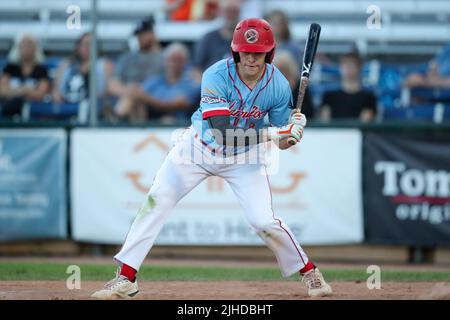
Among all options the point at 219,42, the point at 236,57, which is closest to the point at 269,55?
Result: the point at 236,57

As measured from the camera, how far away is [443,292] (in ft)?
22.6

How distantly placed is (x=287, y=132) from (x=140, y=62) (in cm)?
611

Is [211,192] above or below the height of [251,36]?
below

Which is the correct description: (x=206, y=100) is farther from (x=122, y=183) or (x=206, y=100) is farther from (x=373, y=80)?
(x=373, y=80)

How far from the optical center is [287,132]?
21.3ft

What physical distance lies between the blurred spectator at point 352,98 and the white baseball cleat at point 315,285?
4.87 meters

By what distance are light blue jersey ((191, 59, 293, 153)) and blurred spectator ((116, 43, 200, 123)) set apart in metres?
4.99

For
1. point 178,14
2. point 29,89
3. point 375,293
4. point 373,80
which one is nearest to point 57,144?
point 29,89

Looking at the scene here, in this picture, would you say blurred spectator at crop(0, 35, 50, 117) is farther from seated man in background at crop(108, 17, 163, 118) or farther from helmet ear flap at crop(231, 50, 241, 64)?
helmet ear flap at crop(231, 50, 241, 64)

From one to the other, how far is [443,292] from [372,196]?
4020 millimetres

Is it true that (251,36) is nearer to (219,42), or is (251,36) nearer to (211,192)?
(211,192)

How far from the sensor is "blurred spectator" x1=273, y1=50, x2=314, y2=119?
11.0 metres
